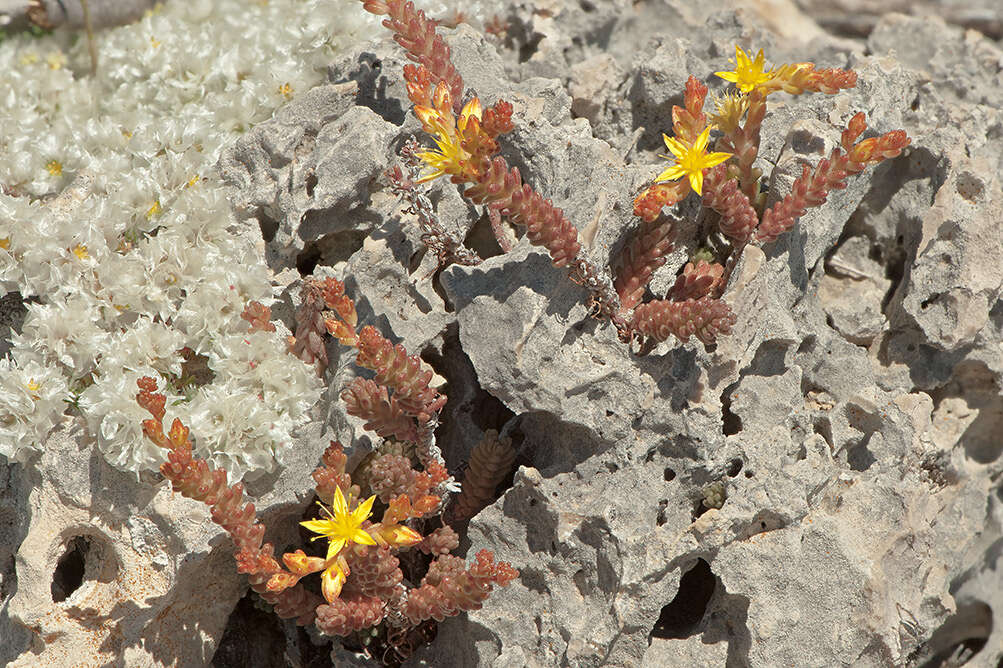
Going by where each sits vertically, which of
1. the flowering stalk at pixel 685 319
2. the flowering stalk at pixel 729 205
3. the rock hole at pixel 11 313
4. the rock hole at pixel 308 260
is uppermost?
the flowering stalk at pixel 729 205

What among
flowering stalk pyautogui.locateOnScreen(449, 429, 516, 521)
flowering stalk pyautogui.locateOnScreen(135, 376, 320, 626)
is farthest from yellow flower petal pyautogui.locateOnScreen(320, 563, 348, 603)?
flowering stalk pyautogui.locateOnScreen(449, 429, 516, 521)

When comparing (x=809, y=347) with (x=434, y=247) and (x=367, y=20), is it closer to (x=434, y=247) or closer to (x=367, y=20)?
(x=434, y=247)

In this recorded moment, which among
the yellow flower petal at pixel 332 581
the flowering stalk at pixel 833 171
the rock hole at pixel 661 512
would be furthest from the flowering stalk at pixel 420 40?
the yellow flower petal at pixel 332 581

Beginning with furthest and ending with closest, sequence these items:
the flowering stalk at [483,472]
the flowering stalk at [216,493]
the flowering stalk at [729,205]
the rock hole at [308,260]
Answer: the rock hole at [308,260] < the flowering stalk at [483,472] < the flowering stalk at [729,205] < the flowering stalk at [216,493]

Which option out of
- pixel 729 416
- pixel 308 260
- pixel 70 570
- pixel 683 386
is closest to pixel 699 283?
pixel 683 386

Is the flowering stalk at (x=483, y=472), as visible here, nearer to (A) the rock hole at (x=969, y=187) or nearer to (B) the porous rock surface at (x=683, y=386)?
(B) the porous rock surface at (x=683, y=386)

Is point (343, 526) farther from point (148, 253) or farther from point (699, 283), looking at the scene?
point (699, 283)

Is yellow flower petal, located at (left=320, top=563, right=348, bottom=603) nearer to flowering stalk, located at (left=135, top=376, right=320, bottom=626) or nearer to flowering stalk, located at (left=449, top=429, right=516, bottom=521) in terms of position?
flowering stalk, located at (left=135, top=376, right=320, bottom=626)
